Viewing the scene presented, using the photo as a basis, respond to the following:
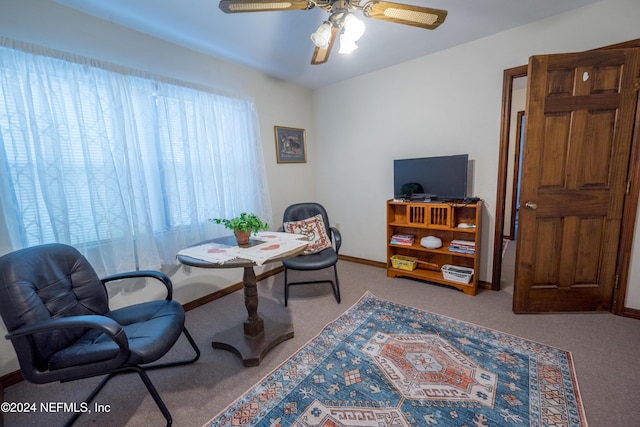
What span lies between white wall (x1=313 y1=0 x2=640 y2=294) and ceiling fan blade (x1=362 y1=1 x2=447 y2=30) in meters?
1.38

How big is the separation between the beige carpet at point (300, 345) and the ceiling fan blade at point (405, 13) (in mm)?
2143

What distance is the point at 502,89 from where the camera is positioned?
246 cm

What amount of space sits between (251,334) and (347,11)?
2.11m

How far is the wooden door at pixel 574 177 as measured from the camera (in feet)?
6.42

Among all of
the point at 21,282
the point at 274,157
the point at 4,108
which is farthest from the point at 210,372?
the point at 274,157

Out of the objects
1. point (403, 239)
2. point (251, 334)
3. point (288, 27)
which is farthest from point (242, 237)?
point (403, 239)

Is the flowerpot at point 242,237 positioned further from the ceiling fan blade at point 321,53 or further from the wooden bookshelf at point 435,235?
the wooden bookshelf at point 435,235

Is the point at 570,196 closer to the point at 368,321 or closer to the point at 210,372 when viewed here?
the point at 368,321

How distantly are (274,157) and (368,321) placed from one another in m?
2.16

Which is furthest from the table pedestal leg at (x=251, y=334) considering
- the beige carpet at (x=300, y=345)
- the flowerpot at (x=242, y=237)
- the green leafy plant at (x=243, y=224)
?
the green leafy plant at (x=243, y=224)

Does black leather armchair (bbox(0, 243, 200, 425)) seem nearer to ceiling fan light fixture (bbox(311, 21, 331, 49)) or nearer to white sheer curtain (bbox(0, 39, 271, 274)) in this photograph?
white sheer curtain (bbox(0, 39, 271, 274))

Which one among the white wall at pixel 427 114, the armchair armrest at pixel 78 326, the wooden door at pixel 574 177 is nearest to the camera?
the armchair armrest at pixel 78 326

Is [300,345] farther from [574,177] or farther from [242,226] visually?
[574,177]

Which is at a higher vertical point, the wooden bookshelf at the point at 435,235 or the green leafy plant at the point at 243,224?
the green leafy plant at the point at 243,224
